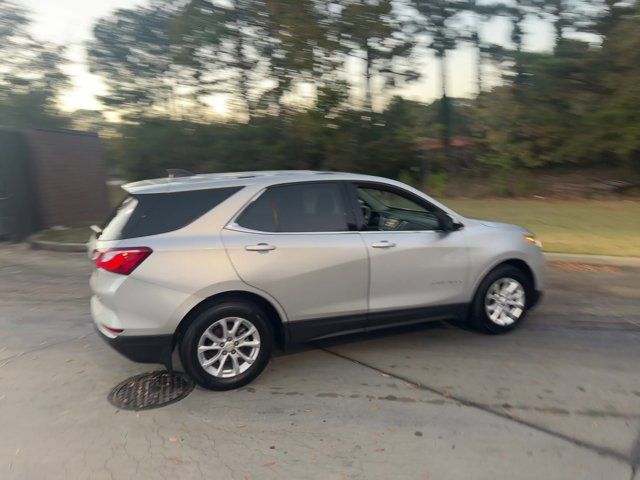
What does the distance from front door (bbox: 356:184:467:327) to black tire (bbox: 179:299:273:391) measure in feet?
3.19

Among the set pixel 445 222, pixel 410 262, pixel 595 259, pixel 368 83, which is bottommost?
pixel 595 259

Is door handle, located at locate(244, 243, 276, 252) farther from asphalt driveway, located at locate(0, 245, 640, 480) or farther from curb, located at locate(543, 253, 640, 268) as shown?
curb, located at locate(543, 253, 640, 268)

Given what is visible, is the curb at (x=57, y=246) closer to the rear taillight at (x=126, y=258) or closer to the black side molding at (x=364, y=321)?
the rear taillight at (x=126, y=258)

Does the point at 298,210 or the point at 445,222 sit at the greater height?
the point at 298,210

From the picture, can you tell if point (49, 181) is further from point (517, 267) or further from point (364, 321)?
point (517, 267)

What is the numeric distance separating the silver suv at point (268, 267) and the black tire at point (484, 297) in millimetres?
14

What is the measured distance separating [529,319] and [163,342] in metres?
3.85

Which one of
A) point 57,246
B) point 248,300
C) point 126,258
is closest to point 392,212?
point 248,300

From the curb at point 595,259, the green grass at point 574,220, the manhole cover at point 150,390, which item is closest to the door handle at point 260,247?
the manhole cover at point 150,390

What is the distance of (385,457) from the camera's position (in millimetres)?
3205

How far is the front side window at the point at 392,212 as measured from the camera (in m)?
4.85

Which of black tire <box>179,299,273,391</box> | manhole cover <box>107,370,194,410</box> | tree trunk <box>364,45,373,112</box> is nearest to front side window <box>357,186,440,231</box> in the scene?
black tire <box>179,299,273,391</box>

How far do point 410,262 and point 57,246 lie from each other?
841 cm

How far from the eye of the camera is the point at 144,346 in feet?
12.8
